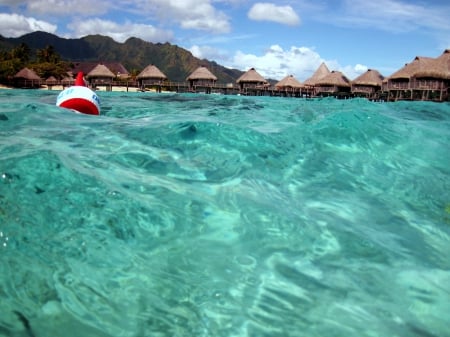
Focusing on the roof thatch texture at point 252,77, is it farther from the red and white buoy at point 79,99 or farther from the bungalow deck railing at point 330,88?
the red and white buoy at point 79,99

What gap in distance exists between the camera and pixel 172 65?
195875 mm

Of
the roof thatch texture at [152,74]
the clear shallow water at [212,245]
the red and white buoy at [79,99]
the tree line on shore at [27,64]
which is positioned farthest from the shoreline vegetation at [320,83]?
the clear shallow water at [212,245]

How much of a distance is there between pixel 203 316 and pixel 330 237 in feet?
4.39

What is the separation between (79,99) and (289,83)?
38.5 meters

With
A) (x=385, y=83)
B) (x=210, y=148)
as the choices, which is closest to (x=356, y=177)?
(x=210, y=148)

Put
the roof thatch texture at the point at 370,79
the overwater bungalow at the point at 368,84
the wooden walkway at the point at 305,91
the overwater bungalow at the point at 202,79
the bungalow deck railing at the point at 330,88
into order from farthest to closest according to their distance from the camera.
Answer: the overwater bungalow at the point at 202,79, the overwater bungalow at the point at 368,84, the roof thatch texture at the point at 370,79, the wooden walkway at the point at 305,91, the bungalow deck railing at the point at 330,88

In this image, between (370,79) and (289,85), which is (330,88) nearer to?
(370,79)

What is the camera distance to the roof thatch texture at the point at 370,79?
1510 inches

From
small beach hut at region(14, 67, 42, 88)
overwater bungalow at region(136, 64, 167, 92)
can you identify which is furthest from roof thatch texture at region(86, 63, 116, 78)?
small beach hut at region(14, 67, 42, 88)

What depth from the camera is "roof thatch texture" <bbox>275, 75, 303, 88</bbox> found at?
4381 centimetres

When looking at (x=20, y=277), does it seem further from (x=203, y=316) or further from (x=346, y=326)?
(x=346, y=326)

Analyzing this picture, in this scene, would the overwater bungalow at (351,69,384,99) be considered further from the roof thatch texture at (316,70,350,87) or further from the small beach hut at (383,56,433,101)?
the small beach hut at (383,56,433,101)

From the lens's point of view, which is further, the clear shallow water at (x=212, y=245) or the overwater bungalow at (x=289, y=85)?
the overwater bungalow at (x=289, y=85)

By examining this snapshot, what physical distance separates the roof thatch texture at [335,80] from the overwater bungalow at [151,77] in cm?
1854
